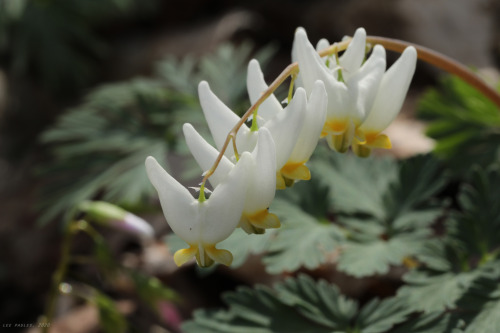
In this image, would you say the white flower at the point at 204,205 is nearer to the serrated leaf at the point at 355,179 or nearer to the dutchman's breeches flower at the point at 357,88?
the dutchman's breeches flower at the point at 357,88

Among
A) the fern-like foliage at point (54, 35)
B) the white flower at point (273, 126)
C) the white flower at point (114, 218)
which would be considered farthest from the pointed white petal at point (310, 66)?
the fern-like foliage at point (54, 35)

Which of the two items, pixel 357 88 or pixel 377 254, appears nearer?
pixel 357 88

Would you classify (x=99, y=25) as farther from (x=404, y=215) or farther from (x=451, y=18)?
(x=404, y=215)

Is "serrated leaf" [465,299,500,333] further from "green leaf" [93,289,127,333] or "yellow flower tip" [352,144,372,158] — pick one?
"green leaf" [93,289,127,333]

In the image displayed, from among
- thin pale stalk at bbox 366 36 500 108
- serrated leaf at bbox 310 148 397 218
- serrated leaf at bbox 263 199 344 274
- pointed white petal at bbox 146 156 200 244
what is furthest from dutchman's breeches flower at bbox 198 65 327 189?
serrated leaf at bbox 310 148 397 218

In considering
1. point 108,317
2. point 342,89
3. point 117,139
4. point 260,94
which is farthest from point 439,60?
point 117,139

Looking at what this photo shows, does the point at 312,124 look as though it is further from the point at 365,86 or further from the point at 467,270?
the point at 467,270
